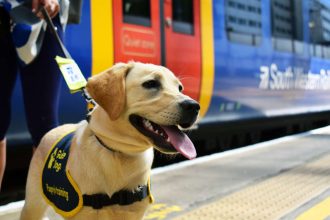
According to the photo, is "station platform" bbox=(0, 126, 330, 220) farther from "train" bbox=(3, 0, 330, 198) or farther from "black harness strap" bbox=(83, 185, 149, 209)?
"black harness strap" bbox=(83, 185, 149, 209)

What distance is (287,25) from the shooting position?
832 centimetres

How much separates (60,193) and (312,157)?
384 centimetres

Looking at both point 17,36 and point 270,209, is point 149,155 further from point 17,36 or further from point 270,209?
point 270,209

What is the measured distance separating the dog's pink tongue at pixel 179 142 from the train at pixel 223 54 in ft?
7.00

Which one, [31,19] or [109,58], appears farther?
[109,58]

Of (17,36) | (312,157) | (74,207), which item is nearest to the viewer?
(74,207)

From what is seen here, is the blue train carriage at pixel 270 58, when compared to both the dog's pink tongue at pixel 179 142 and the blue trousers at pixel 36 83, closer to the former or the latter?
the blue trousers at pixel 36 83

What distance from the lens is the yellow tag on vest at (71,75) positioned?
2365 mm

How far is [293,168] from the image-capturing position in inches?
190

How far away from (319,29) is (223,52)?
13.4 ft

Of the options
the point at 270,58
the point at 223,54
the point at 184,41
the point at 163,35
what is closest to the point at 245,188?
the point at 163,35

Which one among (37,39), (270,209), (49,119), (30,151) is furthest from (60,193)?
(30,151)

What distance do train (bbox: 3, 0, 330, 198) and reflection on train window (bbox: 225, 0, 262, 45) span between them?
13 mm

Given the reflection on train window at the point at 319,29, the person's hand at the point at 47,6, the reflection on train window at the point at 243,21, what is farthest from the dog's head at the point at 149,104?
the reflection on train window at the point at 319,29
